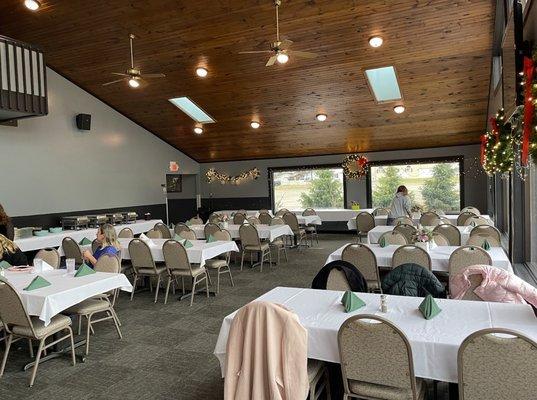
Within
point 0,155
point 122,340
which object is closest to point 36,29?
point 0,155

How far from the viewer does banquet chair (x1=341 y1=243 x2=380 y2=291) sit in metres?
5.00

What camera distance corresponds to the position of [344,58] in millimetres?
8070

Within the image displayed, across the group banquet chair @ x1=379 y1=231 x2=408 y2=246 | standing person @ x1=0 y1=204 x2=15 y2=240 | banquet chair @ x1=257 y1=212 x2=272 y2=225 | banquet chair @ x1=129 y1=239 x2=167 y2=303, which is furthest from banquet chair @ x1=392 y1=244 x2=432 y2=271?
standing person @ x1=0 y1=204 x2=15 y2=240

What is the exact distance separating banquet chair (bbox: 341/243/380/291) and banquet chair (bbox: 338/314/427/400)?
254 centimetres

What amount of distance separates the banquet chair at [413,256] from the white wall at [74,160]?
8.18 meters

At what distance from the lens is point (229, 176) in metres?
15.0

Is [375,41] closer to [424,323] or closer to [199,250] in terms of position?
[199,250]

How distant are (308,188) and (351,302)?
1141cm

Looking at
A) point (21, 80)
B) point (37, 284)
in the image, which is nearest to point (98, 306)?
point (37, 284)

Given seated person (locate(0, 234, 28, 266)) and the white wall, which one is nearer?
seated person (locate(0, 234, 28, 266))

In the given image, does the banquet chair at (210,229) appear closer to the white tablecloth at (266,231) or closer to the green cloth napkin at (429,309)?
the white tablecloth at (266,231)

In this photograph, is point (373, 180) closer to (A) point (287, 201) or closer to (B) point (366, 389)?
(A) point (287, 201)

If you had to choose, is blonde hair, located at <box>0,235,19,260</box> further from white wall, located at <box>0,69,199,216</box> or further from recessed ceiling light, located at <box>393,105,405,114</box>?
recessed ceiling light, located at <box>393,105,405,114</box>

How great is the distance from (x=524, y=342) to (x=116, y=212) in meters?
11.1
